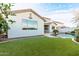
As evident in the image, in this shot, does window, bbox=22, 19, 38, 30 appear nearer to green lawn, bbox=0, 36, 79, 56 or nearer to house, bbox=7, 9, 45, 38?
house, bbox=7, 9, 45, 38

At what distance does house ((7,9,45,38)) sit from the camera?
207cm

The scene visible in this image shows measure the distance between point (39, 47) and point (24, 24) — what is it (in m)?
0.26

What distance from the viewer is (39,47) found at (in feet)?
6.73

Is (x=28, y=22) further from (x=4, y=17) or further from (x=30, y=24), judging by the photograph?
(x=4, y=17)

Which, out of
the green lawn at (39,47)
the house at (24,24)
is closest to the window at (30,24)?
the house at (24,24)

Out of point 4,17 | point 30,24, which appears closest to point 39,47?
point 30,24

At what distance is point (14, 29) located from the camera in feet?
6.81

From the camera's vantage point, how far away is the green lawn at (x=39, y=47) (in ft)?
6.69

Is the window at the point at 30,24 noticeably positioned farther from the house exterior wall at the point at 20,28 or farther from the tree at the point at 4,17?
the tree at the point at 4,17

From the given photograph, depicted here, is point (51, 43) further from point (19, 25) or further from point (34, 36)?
point (19, 25)

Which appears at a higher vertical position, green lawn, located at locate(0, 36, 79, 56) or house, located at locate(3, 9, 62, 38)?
house, located at locate(3, 9, 62, 38)

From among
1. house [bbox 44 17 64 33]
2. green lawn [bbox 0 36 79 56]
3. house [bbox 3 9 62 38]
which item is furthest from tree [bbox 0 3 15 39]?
house [bbox 44 17 64 33]

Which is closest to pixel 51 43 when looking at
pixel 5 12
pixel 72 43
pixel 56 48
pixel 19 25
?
pixel 56 48

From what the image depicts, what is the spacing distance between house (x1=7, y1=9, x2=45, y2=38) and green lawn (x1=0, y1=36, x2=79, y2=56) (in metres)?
0.06
